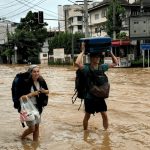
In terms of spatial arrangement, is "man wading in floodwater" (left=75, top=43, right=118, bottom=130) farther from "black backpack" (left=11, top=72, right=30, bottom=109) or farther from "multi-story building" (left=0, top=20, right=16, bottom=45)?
"multi-story building" (left=0, top=20, right=16, bottom=45)

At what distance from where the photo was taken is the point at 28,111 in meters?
8.27

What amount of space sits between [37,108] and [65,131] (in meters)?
1.85

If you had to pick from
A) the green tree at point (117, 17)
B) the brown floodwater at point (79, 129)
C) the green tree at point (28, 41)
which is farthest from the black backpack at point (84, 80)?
the green tree at point (28, 41)

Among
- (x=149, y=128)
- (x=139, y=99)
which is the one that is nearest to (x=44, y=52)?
(x=139, y=99)

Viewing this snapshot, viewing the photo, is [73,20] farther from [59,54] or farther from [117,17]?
[117,17]

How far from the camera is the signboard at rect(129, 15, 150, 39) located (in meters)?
48.3

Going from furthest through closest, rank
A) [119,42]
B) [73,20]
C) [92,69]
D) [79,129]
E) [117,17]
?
[73,20] < [117,17] < [119,42] < [79,129] < [92,69]

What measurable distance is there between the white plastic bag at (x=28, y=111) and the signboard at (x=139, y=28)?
134 feet

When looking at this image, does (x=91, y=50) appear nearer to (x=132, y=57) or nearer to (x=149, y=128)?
(x=149, y=128)

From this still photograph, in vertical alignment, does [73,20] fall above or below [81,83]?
above

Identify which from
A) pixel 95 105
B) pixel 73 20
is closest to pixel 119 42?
pixel 95 105

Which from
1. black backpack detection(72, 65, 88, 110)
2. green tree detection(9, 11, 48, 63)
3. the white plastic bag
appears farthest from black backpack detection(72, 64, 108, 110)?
green tree detection(9, 11, 48, 63)

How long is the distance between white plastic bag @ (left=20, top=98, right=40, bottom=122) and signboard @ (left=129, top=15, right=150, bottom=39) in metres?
41.0

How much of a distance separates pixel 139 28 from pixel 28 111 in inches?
1627
